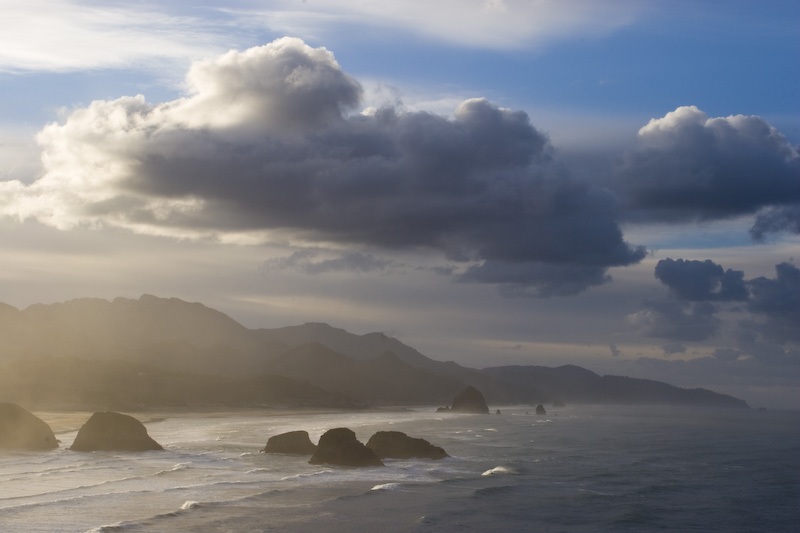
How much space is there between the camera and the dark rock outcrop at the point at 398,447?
62812 millimetres

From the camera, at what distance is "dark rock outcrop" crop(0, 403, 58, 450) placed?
6250 cm

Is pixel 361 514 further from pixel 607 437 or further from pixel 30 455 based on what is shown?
pixel 607 437

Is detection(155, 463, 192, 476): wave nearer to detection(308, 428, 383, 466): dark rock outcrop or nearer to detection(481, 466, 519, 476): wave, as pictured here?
detection(308, 428, 383, 466): dark rock outcrop

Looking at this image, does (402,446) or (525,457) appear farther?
(525,457)

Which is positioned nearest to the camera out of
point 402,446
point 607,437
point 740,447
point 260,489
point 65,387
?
point 260,489

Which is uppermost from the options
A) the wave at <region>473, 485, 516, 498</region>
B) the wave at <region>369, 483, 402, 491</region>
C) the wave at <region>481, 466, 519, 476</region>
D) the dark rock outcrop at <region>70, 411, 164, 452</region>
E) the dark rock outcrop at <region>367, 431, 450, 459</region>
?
the dark rock outcrop at <region>70, 411, 164, 452</region>

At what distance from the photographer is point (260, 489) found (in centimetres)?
4403

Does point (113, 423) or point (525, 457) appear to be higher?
point (113, 423)

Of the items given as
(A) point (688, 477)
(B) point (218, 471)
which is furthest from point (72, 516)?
(A) point (688, 477)

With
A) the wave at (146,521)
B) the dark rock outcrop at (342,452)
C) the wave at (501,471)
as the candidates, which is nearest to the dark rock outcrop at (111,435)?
the dark rock outcrop at (342,452)

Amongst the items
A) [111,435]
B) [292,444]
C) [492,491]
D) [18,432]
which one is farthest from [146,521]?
[18,432]

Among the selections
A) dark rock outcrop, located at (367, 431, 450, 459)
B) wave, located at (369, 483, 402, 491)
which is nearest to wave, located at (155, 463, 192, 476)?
dark rock outcrop, located at (367, 431, 450, 459)

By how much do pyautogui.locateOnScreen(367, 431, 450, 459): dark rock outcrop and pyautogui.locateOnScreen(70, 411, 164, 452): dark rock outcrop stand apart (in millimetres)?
19733

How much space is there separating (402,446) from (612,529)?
96.6 ft
